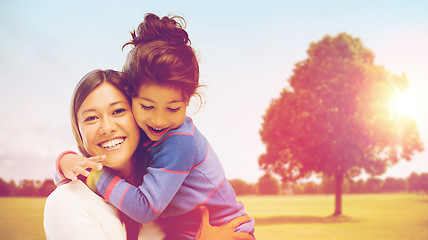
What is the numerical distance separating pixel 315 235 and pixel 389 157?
4.98 m

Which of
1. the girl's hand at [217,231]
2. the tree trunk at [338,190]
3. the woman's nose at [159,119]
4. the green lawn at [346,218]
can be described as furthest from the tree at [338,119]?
the woman's nose at [159,119]

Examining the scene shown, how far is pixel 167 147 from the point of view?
230 cm

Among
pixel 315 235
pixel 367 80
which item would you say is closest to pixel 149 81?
pixel 315 235

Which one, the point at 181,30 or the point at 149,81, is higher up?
the point at 181,30

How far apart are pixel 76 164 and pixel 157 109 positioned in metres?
0.55

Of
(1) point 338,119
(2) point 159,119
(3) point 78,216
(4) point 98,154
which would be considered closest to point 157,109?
(2) point 159,119

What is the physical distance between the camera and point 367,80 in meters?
13.0

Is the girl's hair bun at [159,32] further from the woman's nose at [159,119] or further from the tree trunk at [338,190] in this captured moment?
the tree trunk at [338,190]

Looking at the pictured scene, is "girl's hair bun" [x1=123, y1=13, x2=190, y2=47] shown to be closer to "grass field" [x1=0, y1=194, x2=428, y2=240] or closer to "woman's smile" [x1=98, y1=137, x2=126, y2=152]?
"woman's smile" [x1=98, y1=137, x2=126, y2=152]

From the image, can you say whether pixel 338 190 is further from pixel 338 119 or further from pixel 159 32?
pixel 159 32

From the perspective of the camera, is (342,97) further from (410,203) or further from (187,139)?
(187,139)

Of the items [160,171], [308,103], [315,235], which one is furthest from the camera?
[308,103]

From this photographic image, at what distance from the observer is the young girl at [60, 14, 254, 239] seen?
222 cm

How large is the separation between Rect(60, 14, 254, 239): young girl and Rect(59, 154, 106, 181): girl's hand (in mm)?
31
